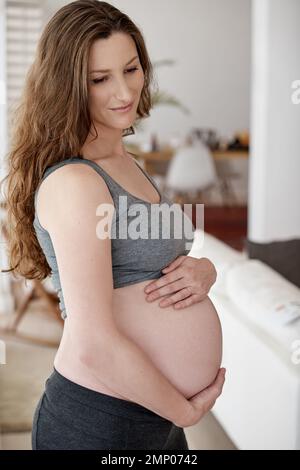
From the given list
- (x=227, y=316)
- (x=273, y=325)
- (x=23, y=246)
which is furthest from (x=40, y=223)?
(x=227, y=316)

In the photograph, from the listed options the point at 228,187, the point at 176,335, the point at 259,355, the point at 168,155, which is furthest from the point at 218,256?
the point at 228,187

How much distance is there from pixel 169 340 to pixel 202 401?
117 mm

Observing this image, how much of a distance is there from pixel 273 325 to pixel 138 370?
0.92m

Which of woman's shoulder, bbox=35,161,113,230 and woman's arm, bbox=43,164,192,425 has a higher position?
woman's shoulder, bbox=35,161,113,230

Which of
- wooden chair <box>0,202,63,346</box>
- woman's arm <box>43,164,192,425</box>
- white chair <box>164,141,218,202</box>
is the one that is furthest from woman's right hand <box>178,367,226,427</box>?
white chair <box>164,141,218,202</box>

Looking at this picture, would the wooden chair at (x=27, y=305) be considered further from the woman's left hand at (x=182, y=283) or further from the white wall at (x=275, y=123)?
the woman's left hand at (x=182, y=283)

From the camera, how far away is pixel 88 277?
953mm

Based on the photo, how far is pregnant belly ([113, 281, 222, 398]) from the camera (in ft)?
3.59

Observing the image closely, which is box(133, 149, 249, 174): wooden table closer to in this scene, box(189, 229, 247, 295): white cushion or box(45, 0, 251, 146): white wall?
box(45, 0, 251, 146): white wall

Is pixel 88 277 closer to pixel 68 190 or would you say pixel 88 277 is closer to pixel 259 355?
pixel 68 190

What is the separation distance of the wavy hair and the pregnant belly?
0.77 ft

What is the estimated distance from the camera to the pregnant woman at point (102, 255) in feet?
3.18

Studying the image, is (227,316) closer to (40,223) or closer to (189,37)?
(40,223)

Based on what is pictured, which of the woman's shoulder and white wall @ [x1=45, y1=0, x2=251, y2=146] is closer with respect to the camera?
the woman's shoulder
